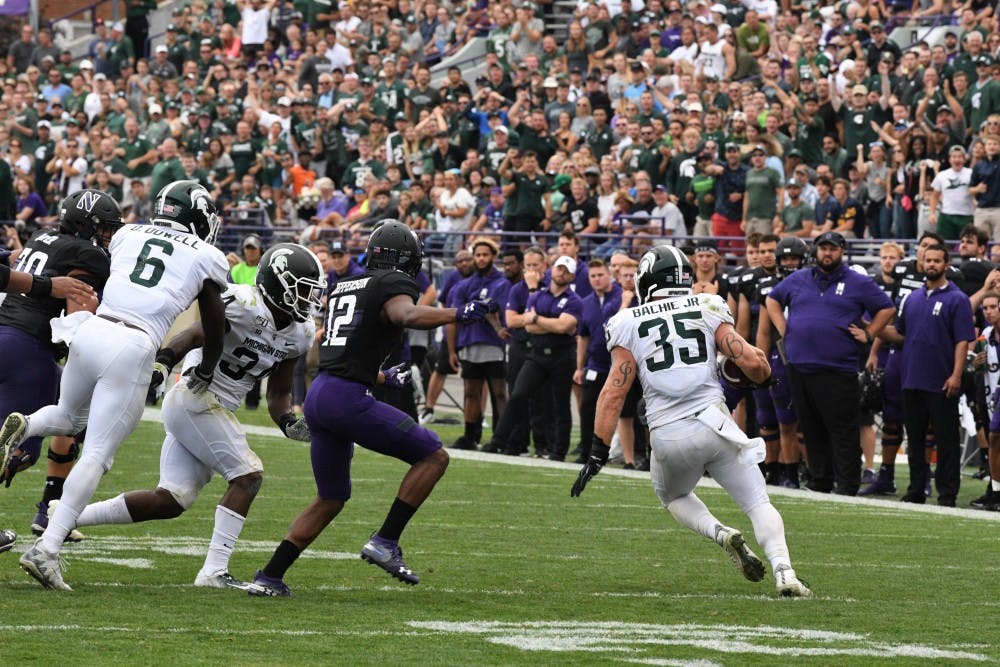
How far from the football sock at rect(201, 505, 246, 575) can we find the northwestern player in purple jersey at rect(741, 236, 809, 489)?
639cm

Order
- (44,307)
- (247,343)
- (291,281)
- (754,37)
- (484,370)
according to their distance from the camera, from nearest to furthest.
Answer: (291,281)
(247,343)
(44,307)
(484,370)
(754,37)

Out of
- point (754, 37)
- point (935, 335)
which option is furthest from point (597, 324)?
point (754, 37)

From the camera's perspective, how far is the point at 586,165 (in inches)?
816

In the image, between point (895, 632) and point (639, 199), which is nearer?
point (895, 632)

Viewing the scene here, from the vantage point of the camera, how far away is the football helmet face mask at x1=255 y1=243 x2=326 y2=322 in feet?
26.3

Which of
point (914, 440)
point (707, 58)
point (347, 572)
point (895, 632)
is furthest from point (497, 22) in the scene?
point (895, 632)

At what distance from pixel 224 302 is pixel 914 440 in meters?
6.43

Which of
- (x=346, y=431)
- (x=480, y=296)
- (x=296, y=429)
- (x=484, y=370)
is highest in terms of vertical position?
(x=346, y=431)

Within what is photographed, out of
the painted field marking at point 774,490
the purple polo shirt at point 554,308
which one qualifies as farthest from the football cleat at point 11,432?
the purple polo shirt at point 554,308

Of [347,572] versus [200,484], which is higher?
[200,484]

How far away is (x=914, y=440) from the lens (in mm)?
12898

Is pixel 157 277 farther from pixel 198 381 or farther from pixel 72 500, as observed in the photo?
pixel 72 500

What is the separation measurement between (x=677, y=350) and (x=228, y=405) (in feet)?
6.69

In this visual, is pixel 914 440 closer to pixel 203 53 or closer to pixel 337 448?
pixel 337 448
